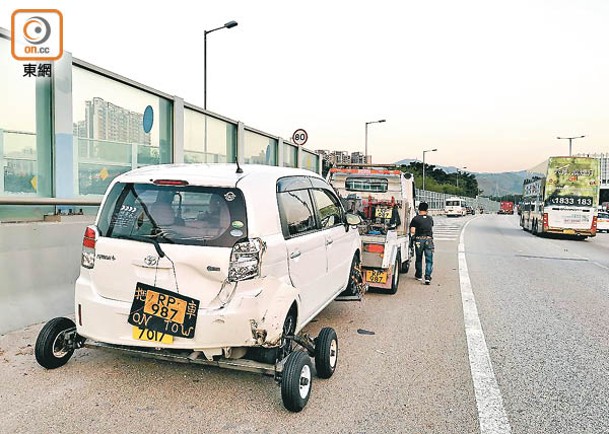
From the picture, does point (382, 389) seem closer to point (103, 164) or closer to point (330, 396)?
point (330, 396)

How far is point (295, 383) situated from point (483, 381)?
1881 mm

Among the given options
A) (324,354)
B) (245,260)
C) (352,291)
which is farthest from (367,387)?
(352,291)

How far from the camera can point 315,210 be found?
5.54 metres

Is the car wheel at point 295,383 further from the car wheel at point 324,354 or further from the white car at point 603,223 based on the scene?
the white car at point 603,223

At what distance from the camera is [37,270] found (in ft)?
19.7

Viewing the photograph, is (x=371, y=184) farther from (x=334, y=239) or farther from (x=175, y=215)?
(x=175, y=215)

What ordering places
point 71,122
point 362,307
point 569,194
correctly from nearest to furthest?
point 71,122, point 362,307, point 569,194

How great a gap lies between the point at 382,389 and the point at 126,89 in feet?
21.8

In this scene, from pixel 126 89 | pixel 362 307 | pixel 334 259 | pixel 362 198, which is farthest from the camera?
pixel 362 198

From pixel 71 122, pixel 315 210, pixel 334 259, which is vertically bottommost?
pixel 334 259

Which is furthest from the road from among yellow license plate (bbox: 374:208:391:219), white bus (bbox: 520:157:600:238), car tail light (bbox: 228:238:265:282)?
white bus (bbox: 520:157:600:238)

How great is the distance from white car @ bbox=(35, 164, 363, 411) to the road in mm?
330

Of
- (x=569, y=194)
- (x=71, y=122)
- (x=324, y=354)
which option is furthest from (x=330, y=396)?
(x=569, y=194)

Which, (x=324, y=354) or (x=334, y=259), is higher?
(x=334, y=259)
